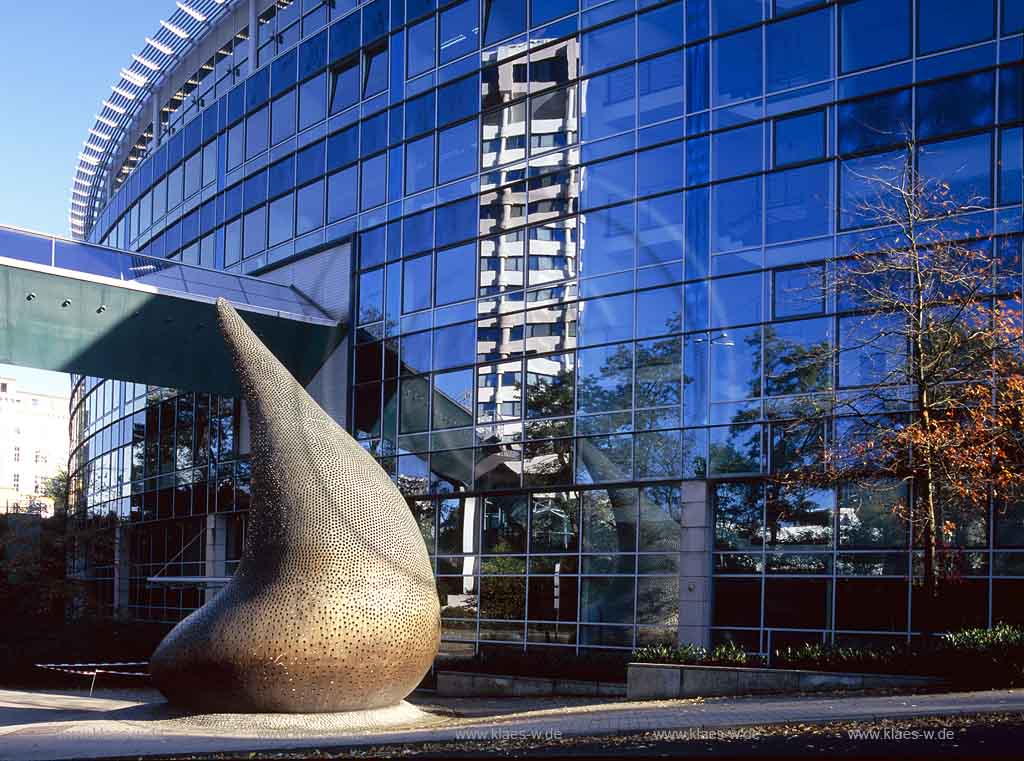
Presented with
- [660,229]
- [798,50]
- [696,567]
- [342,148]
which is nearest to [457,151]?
[342,148]

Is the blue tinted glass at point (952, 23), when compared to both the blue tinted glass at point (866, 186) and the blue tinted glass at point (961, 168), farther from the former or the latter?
the blue tinted glass at point (866, 186)

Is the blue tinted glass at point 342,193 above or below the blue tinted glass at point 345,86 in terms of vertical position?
below

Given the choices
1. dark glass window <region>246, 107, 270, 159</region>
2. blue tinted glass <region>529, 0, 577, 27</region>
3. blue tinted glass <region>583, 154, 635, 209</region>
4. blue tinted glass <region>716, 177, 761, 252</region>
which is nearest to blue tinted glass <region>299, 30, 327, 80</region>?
dark glass window <region>246, 107, 270, 159</region>

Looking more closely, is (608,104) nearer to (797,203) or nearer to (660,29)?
(660,29)

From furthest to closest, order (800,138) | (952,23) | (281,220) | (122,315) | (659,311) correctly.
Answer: (281,220) → (122,315) → (659,311) → (800,138) → (952,23)

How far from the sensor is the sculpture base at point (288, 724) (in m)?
15.3

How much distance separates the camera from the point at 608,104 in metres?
27.9

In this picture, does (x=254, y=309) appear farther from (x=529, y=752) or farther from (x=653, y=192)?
(x=529, y=752)

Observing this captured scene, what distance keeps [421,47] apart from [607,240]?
8.94 meters

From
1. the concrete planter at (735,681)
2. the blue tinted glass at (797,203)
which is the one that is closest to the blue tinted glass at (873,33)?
the blue tinted glass at (797,203)

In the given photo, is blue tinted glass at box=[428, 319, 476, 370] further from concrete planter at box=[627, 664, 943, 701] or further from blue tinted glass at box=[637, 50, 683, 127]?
concrete planter at box=[627, 664, 943, 701]

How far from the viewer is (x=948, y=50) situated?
903 inches

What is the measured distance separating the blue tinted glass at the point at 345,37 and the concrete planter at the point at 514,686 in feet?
58.3

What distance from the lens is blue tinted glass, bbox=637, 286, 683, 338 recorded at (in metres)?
26.0
